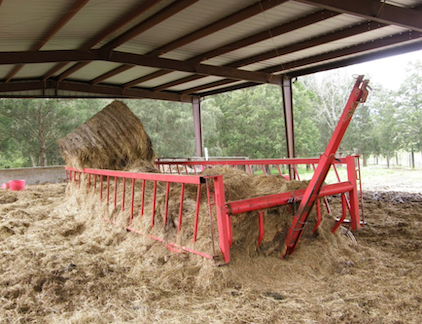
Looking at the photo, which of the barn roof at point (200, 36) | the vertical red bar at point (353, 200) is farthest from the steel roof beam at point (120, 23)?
the vertical red bar at point (353, 200)

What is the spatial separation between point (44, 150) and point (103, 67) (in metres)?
15.1

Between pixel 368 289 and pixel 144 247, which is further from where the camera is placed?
pixel 144 247

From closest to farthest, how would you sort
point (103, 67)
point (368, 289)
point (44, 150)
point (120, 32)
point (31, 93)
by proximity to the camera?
point (368, 289), point (120, 32), point (103, 67), point (31, 93), point (44, 150)

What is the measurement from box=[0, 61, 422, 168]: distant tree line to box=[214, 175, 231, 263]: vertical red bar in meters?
22.1

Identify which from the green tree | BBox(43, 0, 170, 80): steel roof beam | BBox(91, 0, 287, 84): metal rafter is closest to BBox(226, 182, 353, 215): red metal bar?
BBox(91, 0, 287, 84): metal rafter

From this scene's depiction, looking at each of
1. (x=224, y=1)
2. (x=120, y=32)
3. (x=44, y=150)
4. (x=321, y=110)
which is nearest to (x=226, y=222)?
(x=224, y=1)

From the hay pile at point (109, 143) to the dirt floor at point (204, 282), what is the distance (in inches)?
76.3

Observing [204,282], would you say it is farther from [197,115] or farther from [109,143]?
[197,115]

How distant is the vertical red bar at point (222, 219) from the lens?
3314 mm

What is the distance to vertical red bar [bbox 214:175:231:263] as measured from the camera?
331cm

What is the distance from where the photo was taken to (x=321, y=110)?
31.2 meters

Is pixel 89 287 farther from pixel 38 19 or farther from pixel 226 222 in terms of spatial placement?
pixel 38 19

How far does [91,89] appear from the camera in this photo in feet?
45.9

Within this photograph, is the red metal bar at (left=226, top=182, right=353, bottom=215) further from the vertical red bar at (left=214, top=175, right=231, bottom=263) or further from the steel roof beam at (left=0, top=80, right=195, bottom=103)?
the steel roof beam at (left=0, top=80, right=195, bottom=103)
